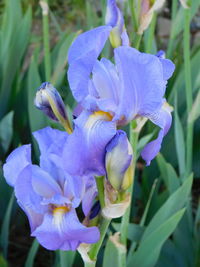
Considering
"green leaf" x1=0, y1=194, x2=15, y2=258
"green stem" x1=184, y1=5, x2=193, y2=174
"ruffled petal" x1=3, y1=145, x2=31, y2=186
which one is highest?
"ruffled petal" x1=3, y1=145, x2=31, y2=186

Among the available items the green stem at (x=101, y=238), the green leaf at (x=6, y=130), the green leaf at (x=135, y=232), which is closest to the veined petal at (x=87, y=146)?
the green stem at (x=101, y=238)

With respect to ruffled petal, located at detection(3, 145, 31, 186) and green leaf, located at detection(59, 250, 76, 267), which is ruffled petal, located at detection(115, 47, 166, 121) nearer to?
ruffled petal, located at detection(3, 145, 31, 186)

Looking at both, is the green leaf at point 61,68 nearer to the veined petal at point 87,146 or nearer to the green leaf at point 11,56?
the green leaf at point 11,56

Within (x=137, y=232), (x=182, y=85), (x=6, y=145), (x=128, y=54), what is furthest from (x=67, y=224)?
(x=182, y=85)

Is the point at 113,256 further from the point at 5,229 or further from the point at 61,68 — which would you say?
the point at 61,68

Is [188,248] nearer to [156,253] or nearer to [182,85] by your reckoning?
[156,253]

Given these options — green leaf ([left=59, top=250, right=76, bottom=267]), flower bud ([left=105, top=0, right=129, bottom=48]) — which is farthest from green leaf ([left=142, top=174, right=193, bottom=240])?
flower bud ([left=105, top=0, right=129, bottom=48])

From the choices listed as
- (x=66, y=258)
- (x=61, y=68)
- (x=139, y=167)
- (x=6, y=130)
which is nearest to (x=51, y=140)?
(x=66, y=258)
